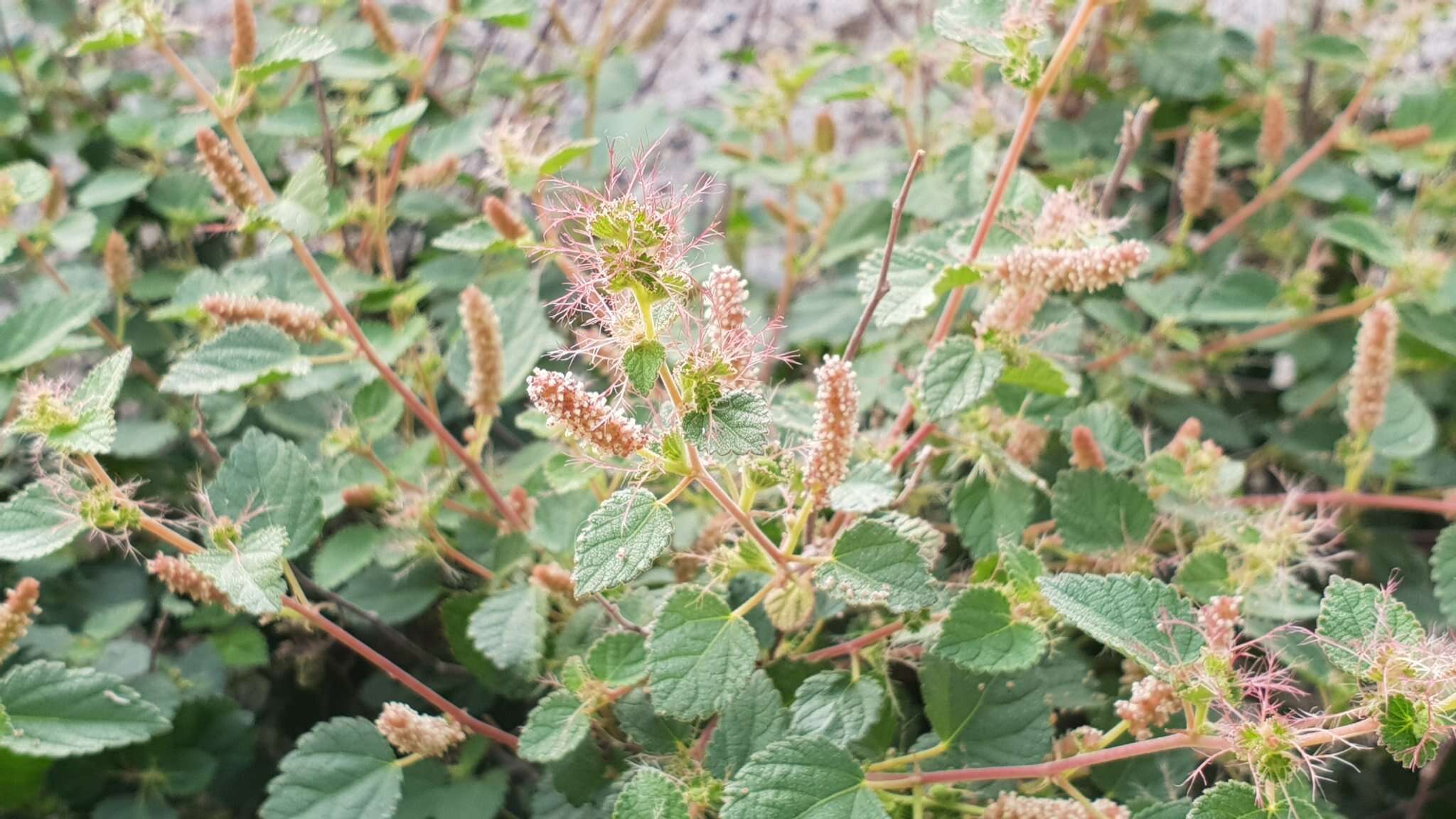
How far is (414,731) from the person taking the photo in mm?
675

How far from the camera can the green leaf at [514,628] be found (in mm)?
712

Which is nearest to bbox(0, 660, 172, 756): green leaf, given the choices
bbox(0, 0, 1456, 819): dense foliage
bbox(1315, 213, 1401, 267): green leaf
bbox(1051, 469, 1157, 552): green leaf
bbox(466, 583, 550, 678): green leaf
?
bbox(0, 0, 1456, 819): dense foliage

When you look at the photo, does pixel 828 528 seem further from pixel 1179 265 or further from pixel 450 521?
pixel 1179 265

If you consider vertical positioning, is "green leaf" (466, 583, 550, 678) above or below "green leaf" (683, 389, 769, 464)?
below

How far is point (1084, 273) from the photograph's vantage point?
61 cm

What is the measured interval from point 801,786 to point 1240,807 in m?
0.23

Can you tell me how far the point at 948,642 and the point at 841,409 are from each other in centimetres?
18

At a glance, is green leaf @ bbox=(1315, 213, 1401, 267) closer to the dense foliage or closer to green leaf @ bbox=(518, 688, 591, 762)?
the dense foliage

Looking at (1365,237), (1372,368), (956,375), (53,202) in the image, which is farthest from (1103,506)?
(53,202)

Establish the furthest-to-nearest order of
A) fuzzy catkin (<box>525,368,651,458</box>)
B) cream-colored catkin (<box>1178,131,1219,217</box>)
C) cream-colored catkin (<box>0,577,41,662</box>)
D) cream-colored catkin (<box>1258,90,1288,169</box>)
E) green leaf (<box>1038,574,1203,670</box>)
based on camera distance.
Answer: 1. cream-colored catkin (<box>1258,90,1288,169</box>)
2. cream-colored catkin (<box>1178,131,1219,217</box>)
3. cream-colored catkin (<box>0,577,41,662</box>)
4. green leaf (<box>1038,574,1203,670</box>)
5. fuzzy catkin (<box>525,368,651,458</box>)

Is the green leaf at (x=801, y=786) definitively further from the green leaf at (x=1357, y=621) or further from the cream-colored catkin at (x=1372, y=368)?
the cream-colored catkin at (x=1372, y=368)

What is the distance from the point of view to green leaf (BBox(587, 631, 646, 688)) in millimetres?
668

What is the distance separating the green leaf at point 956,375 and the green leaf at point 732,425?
0.18m

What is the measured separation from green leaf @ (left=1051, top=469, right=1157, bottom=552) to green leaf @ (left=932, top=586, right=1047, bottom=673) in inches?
5.5
